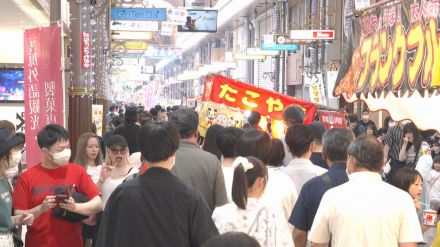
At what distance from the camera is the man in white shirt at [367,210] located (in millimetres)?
4180

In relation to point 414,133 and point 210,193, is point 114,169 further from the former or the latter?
point 414,133

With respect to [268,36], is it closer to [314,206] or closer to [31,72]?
[31,72]

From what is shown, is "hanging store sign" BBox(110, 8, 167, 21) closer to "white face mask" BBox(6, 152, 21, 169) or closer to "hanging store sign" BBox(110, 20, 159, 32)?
"hanging store sign" BBox(110, 20, 159, 32)

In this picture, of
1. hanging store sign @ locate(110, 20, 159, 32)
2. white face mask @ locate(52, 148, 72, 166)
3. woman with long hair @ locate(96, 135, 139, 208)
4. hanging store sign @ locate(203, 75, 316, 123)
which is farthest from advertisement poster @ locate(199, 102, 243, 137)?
hanging store sign @ locate(110, 20, 159, 32)

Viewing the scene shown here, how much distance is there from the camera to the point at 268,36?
22.9 metres

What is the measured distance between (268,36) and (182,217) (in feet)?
64.2

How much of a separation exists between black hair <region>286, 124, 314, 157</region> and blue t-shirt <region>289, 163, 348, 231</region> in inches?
33.9

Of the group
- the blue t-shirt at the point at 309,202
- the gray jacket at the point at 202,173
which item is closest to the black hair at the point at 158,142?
the gray jacket at the point at 202,173

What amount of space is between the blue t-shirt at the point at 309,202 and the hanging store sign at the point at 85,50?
21.5 ft

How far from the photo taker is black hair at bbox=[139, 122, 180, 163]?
3770 millimetres

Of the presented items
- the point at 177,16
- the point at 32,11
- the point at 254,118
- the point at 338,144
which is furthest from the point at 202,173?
the point at 177,16

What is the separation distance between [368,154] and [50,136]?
2.34 meters

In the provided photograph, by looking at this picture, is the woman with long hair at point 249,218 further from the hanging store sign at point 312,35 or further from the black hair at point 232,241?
the hanging store sign at point 312,35

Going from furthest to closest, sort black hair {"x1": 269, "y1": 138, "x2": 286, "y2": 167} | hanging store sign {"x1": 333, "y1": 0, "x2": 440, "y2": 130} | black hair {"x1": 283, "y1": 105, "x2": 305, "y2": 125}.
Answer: black hair {"x1": 283, "y1": 105, "x2": 305, "y2": 125} → hanging store sign {"x1": 333, "y1": 0, "x2": 440, "y2": 130} → black hair {"x1": 269, "y1": 138, "x2": 286, "y2": 167}
